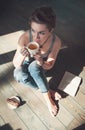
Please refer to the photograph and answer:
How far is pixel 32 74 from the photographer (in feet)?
6.84

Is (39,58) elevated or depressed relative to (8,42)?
elevated

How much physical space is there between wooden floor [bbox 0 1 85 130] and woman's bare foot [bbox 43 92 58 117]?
0.04 m

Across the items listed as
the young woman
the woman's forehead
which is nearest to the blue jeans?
the young woman

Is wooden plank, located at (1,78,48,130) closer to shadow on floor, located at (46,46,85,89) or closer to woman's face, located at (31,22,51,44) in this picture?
shadow on floor, located at (46,46,85,89)

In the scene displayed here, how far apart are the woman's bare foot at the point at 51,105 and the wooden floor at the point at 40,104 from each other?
0.13ft

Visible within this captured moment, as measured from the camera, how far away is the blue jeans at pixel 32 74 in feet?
6.69

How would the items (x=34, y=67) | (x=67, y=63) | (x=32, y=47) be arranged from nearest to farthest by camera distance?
(x=32, y=47), (x=34, y=67), (x=67, y=63)

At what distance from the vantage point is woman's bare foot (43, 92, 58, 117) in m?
2.15

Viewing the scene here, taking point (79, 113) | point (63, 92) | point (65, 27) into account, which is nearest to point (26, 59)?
point (63, 92)

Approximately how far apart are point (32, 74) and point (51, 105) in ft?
1.17

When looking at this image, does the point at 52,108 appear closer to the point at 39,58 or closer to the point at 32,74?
the point at 32,74

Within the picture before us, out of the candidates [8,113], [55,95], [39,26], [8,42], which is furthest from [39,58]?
[8,42]

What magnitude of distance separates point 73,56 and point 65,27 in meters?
0.61

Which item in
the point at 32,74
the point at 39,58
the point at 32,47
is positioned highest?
the point at 32,47
